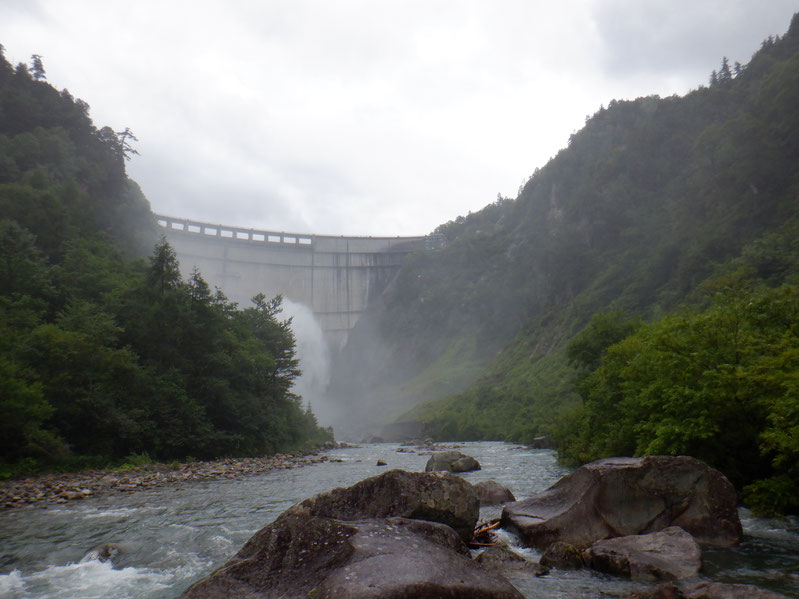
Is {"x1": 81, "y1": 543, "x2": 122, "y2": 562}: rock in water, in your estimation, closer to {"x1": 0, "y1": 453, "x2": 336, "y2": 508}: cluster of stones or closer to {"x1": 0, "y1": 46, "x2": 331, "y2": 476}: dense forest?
{"x1": 0, "y1": 453, "x2": 336, "y2": 508}: cluster of stones

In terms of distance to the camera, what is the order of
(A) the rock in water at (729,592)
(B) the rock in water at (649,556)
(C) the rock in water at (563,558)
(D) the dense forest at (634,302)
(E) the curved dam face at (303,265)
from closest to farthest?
(A) the rock in water at (729,592), (B) the rock in water at (649,556), (C) the rock in water at (563,558), (D) the dense forest at (634,302), (E) the curved dam face at (303,265)

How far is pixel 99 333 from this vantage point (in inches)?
1111

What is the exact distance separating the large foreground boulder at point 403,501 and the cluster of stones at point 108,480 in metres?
12.7

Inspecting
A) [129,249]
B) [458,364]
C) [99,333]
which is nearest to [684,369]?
[99,333]

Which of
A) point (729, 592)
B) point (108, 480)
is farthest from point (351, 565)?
point (108, 480)

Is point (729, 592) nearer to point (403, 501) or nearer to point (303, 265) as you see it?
point (403, 501)

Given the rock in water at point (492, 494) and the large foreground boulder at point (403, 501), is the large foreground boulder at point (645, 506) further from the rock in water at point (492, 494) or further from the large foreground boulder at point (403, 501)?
the rock in water at point (492, 494)

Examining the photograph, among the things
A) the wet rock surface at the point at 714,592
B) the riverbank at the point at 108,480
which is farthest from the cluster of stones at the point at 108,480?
the wet rock surface at the point at 714,592

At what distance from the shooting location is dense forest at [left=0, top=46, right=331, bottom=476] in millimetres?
25031

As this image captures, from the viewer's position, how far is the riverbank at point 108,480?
17.5 m

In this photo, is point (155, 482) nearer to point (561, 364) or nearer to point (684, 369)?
point (684, 369)

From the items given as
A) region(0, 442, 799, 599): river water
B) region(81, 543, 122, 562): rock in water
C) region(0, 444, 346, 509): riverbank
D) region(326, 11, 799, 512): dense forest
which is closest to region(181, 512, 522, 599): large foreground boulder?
region(0, 442, 799, 599): river water

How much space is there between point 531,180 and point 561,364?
63.3 meters

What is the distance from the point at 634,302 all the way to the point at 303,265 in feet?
223
